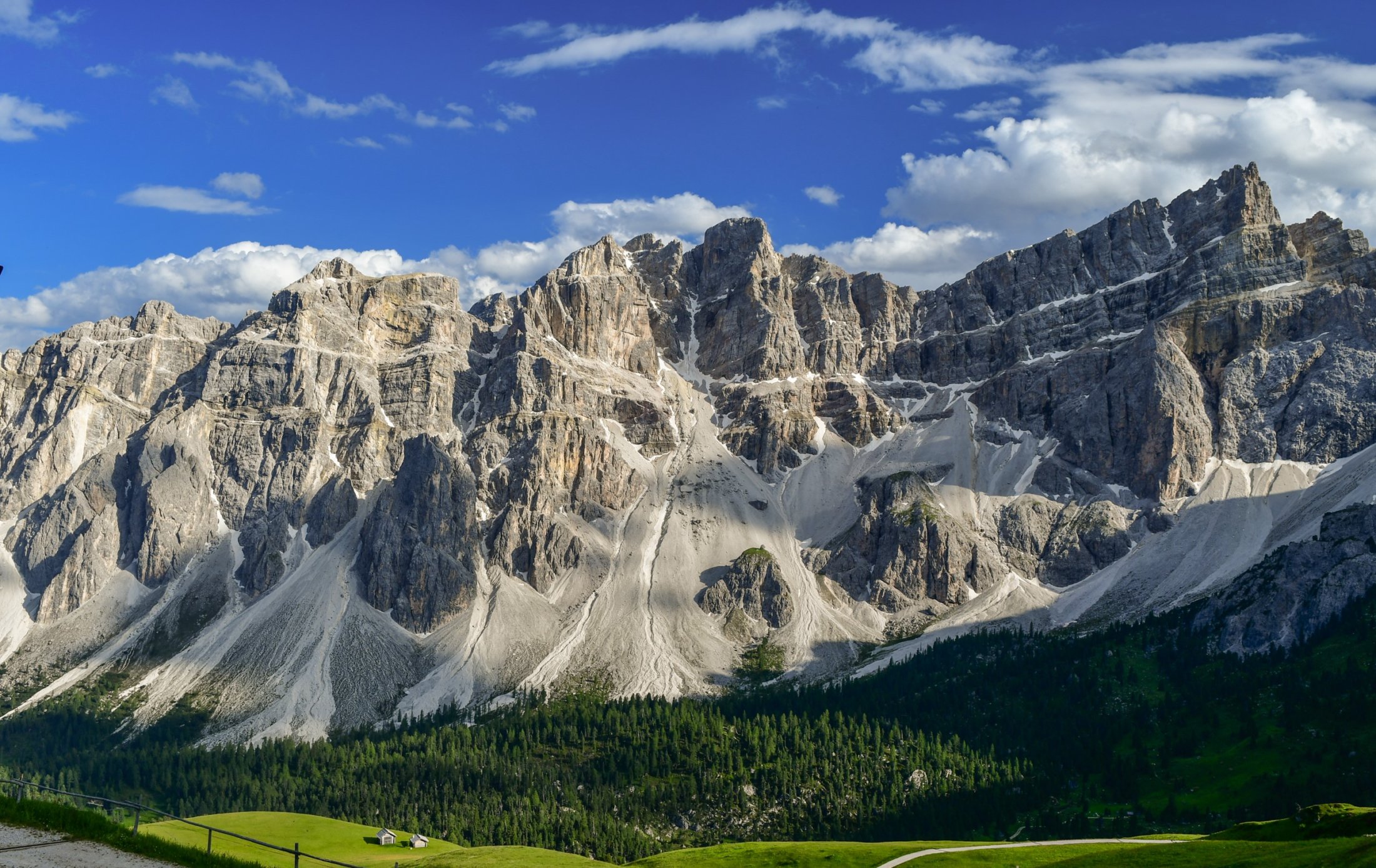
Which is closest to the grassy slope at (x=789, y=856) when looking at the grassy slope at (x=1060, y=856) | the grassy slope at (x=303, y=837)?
the grassy slope at (x=1060, y=856)

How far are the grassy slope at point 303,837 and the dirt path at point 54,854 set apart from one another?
59.1 m

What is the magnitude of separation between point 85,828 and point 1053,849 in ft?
231

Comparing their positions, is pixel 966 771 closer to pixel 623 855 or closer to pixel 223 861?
pixel 623 855

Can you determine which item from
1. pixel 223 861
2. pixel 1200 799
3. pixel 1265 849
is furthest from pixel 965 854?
pixel 1200 799

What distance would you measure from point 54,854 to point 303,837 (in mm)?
87463

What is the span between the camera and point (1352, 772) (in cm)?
17538

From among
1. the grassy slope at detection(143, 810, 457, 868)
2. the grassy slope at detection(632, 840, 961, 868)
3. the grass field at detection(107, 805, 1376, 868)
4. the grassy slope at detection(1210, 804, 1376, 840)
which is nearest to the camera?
the grass field at detection(107, 805, 1376, 868)

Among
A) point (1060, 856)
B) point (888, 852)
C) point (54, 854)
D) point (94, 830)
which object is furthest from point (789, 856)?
point (54, 854)

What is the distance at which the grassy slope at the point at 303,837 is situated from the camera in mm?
106750

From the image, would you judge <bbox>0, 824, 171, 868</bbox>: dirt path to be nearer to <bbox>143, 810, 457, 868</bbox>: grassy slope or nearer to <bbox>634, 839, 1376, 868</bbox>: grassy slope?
<bbox>634, 839, 1376, 868</bbox>: grassy slope

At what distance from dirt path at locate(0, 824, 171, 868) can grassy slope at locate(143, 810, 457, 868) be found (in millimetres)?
59064

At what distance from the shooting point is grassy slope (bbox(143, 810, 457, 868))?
350 feet

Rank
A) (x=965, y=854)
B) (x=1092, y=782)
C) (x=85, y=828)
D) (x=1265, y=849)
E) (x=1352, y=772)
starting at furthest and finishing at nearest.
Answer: (x=1092, y=782)
(x=1352, y=772)
(x=965, y=854)
(x=1265, y=849)
(x=85, y=828)

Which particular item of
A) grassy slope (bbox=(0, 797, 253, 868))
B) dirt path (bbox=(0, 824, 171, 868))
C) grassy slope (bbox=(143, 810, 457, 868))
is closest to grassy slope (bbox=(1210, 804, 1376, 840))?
grassy slope (bbox=(0, 797, 253, 868))
